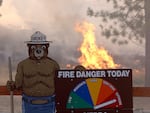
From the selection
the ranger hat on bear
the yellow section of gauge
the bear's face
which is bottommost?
the yellow section of gauge

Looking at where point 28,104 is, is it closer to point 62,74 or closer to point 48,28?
point 62,74

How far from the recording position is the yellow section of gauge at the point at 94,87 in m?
7.26

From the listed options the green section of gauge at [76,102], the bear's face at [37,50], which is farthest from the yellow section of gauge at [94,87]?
the bear's face at [37,50]

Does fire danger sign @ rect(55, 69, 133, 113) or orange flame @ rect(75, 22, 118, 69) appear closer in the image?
fire danger sign @ rect(55, 69, 133, 113)

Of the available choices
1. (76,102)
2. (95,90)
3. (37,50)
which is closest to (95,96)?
(95,90)

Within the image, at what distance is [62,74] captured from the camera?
289 inches

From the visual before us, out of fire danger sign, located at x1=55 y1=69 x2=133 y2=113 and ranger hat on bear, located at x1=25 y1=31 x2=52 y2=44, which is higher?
ranger hat on bear, located at x1=25 y1=31 x2=52 y2=44

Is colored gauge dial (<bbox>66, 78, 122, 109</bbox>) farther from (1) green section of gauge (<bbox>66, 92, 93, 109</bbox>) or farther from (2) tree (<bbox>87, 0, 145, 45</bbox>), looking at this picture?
(2) tree (<bbox>87, 0, 145, 45</bbox>)

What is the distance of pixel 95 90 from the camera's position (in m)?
7.27

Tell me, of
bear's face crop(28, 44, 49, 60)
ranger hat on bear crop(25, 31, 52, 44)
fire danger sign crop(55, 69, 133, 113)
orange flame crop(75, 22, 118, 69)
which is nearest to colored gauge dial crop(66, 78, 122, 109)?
fire danger sign crop(55, 69, 133, 113)

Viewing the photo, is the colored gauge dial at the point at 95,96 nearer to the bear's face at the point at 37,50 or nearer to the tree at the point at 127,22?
the bear's face at the point at 37,50

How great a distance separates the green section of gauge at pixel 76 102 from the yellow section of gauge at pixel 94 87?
0.47ft

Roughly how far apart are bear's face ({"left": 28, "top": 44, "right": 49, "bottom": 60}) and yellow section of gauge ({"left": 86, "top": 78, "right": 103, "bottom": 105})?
901 mm

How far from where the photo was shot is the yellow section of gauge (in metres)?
7.26
